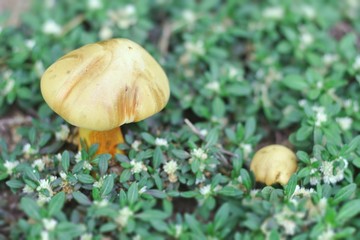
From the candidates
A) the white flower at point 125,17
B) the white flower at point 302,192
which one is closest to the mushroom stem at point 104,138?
the white flower at point 302,192

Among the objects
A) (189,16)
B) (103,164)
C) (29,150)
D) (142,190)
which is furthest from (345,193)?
(189,16)

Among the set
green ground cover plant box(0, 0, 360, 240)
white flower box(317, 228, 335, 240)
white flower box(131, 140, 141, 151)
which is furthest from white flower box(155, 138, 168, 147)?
white flower box(317, 228, 335, 240)

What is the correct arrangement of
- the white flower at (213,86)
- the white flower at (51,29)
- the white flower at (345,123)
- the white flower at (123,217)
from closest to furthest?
the white flower at (123,217) < the white flower at (345,123) < the white flower at (213,86) < the white flower at (51,29)

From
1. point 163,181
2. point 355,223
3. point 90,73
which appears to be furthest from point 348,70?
point 90,73

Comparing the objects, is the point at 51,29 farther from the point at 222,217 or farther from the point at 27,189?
the point at 222,217

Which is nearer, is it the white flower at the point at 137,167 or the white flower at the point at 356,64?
the white flower at the point at 137,167

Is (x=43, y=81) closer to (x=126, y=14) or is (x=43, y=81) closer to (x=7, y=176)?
(x=7, y=176)

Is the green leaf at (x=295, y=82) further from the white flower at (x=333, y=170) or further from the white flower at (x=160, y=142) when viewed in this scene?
the white flower at (x=160, y=142)
